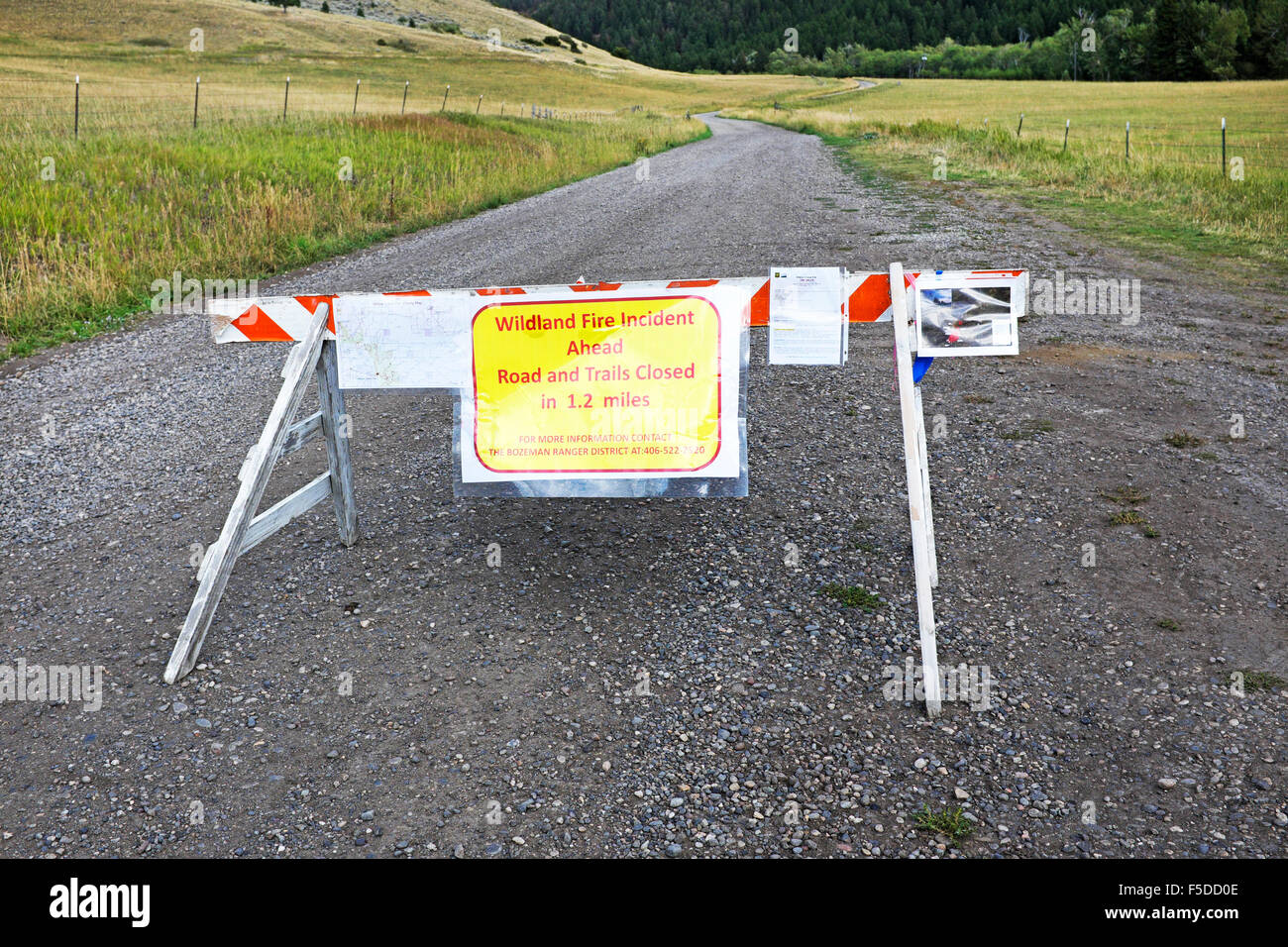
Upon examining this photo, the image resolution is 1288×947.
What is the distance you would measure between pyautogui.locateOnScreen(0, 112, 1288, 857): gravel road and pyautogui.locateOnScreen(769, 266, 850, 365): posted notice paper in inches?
45.1

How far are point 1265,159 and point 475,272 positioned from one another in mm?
22583

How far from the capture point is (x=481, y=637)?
418 centimetres

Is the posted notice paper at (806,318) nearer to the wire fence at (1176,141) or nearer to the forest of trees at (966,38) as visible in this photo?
the wire fence at (1176,141)

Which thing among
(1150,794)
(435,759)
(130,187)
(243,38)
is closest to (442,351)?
(435,759)

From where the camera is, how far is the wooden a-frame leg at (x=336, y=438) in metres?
4.85

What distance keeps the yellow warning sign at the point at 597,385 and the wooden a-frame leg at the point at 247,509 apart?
0.86 metres

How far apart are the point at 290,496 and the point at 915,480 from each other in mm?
3047

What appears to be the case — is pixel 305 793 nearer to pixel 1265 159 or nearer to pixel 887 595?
pixel 887 595

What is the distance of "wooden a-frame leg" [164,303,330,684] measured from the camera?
3.98m
